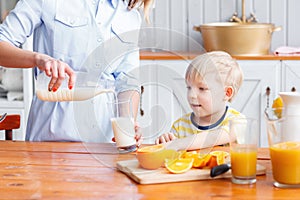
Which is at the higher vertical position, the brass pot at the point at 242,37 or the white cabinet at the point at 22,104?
the brass pot at the point at 242,37

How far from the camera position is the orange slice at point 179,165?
154 centimetres

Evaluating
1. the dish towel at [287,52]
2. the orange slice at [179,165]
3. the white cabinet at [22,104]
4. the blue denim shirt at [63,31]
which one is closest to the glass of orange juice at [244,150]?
the orange slice at [179,165]

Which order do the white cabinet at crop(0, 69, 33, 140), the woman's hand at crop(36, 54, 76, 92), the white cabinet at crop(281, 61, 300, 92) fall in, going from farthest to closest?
the white cabinet at crop(0, 69, 33, 140) < the white cabinet at crop(281, 61, 300, 92) < the woman's hand at crop(36, 54, 76, 92)

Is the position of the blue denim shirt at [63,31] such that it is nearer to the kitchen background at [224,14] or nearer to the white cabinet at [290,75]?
the white cabinet at [290,75]

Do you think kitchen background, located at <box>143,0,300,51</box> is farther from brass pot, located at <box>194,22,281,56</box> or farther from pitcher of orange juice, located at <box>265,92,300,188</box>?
pitcher of orange juice, located at <box>265,92,300,188</box>

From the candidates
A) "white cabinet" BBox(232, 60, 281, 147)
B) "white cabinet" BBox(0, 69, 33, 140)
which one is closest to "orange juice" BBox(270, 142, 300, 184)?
"white cabinet" BBox(232, 60, 281, 147)

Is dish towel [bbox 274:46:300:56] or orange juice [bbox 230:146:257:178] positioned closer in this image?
orange juice [bbox 230:146:257:178]

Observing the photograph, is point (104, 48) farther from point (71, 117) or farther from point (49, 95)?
point (71, 117)

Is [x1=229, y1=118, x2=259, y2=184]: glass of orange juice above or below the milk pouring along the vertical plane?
below

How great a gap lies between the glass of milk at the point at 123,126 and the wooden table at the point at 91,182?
34 millimetres

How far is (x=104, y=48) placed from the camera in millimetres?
1806

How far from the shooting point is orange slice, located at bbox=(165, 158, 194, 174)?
1536 mm

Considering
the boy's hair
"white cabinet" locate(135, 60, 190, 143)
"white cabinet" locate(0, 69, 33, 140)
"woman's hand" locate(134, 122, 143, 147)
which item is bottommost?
"white cabinet" locate(0, 69, 33, 140)

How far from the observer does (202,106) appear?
1594 millimetres
